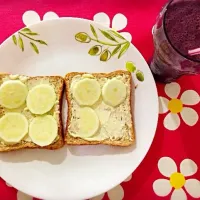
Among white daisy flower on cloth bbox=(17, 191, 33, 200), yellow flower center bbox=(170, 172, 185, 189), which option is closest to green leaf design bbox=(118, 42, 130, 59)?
yellow flower center bbox=(170, 172, 185, 189)

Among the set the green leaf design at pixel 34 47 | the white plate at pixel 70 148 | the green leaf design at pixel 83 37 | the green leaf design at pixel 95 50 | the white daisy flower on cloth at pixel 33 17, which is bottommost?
the white plate at pixel 70 148

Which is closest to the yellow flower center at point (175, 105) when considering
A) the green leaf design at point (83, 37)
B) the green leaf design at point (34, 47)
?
the green leaf design at point (83, 37)

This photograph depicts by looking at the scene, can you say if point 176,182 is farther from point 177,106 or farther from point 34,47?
point 34,47

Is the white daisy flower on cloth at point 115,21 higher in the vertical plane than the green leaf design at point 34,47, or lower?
higher

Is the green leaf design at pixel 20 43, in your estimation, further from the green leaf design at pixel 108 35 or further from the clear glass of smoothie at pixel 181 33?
the clear glass of smoothie at pixel 181 33

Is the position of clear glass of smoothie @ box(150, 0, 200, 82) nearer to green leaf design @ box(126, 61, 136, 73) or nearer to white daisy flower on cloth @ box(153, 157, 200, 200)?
green leaf design @ box(126, 61, 136, 73)

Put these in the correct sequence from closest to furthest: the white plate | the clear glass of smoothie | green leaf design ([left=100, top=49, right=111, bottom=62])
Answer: the clear glass of smoothie → the white plate → green leaf design ([left=100, top=49, right=111, bottom=62])

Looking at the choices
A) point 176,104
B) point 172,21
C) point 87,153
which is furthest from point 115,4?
point 87,153

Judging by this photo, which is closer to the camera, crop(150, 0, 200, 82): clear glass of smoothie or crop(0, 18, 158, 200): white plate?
crop(150, 0, 200, 82): clear glass of smoothie
